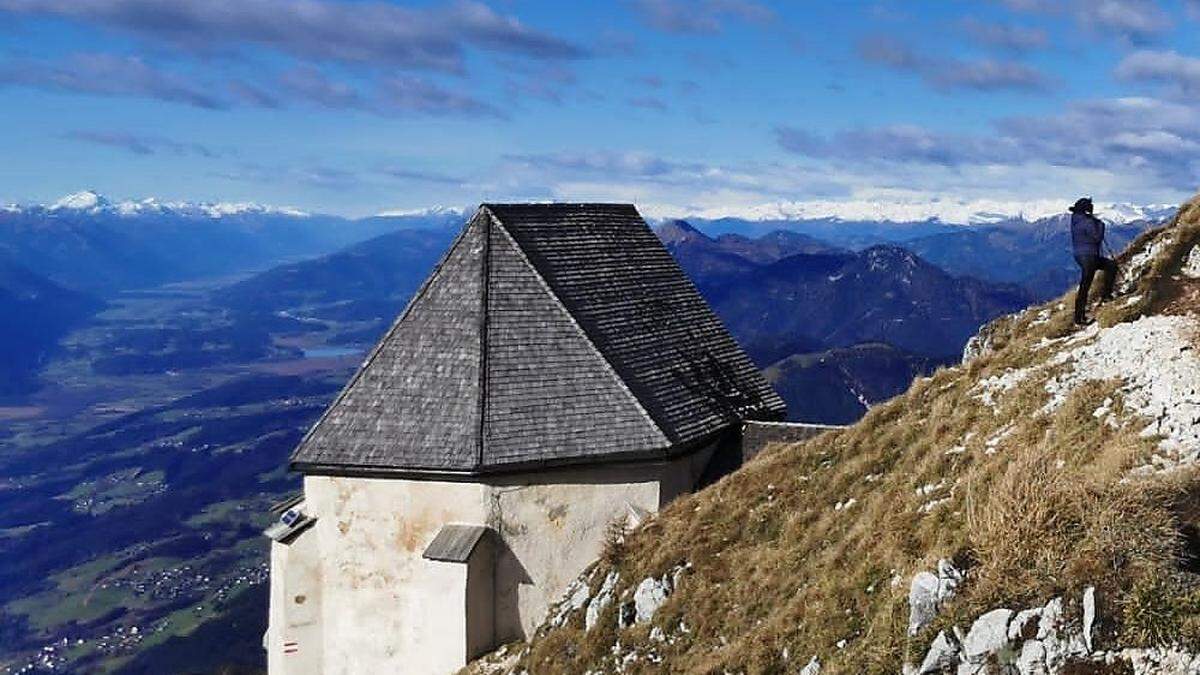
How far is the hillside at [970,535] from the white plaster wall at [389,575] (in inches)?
63.7

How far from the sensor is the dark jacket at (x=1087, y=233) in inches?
647

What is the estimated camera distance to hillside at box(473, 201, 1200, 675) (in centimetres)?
993

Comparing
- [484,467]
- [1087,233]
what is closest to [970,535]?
[1087,233]

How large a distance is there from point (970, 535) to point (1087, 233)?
7712 millimetres

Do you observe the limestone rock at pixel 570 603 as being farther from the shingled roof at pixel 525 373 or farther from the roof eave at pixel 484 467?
the shingled roof at pixel 525 373

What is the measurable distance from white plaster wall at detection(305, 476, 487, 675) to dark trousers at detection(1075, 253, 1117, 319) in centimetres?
1267

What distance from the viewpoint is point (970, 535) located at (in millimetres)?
11359

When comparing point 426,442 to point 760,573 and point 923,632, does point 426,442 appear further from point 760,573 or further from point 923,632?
point 923,632

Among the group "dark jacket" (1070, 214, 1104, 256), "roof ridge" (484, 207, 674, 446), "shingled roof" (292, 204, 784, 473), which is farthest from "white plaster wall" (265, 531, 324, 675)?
"dark jacket" (1070, 214, 1104, 256)

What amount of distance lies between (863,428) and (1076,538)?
8.32 metres

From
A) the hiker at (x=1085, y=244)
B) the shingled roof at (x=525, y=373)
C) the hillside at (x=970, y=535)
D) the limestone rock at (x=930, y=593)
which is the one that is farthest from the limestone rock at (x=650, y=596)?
the hiker at (x=1085, y=244)

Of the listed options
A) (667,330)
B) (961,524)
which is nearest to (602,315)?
(667,330)

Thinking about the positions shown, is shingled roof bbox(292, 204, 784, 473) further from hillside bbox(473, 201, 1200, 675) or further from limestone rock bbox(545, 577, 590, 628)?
hillside bbox(473, 201, 1200, 675)

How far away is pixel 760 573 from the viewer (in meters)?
15.3
